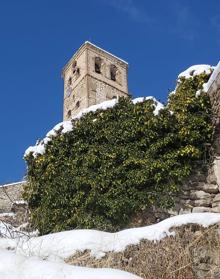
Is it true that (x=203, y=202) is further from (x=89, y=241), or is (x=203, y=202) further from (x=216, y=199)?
(x=89, y=241)

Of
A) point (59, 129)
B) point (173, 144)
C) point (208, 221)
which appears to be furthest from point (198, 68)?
point (208, 221)

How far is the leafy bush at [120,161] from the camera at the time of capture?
27.9 feet

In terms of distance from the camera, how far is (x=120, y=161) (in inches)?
352

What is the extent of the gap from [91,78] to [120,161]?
96.3 ft

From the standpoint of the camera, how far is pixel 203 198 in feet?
28.1

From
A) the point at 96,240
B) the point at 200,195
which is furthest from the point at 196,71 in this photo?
the point at 96,240

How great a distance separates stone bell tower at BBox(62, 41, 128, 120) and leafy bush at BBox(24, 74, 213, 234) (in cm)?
2636

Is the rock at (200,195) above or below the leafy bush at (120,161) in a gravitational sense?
below

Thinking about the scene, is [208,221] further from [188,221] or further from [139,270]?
[139,270]

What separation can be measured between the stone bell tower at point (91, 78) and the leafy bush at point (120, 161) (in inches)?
1038

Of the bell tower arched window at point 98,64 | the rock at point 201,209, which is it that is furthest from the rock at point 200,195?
the bell tower arched window at point 98,64

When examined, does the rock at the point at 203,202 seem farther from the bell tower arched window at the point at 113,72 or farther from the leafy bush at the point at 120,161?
the bell tower arched window at the point at 113,72

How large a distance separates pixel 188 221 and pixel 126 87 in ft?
115

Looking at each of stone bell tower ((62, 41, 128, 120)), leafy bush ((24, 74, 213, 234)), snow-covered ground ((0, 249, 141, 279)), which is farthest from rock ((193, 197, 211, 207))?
stone bell tower ((62, 41, 128, 120))
